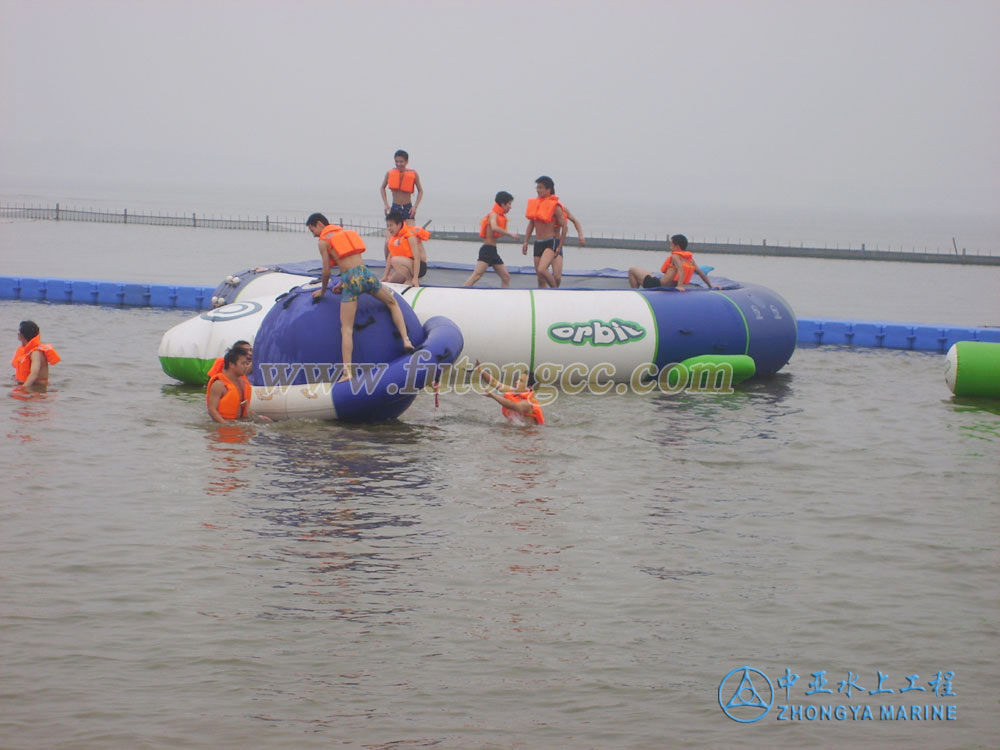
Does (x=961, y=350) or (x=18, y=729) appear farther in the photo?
(x=961, y=350)

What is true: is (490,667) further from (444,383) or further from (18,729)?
(444,383)

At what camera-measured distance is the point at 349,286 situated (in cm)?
991

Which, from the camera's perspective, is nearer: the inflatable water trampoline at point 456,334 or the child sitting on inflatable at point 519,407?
the inflatable water trampoline at point 456,334

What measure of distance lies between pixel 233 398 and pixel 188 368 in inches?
75.2

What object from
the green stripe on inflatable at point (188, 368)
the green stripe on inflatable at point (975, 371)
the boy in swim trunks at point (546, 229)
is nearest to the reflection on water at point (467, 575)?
the green stripe on inflatable at point (188, 368)

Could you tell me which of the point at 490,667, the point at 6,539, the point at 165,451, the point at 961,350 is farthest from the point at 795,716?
the point at 961,350

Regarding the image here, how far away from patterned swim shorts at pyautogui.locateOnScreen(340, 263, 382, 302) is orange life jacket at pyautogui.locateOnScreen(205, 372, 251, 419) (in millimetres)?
1196

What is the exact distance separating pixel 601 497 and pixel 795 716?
3319 millimetres

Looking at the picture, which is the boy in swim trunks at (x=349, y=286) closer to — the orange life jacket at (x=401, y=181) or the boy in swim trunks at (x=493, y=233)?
the boy in swim trunks at (x=493, y=233)

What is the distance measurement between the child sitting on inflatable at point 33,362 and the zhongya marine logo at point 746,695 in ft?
26.6

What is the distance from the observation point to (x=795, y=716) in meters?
5.01

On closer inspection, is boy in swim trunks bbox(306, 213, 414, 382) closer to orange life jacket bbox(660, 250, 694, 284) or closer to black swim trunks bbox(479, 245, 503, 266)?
black swim trunks bbox(479, 245, 503, 266)

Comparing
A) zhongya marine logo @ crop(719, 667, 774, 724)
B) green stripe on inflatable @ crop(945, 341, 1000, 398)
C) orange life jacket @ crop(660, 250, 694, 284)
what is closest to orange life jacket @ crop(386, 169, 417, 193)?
orange life jacket @ crop(660, 250, 694, 284)

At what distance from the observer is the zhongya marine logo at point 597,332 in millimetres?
12266
